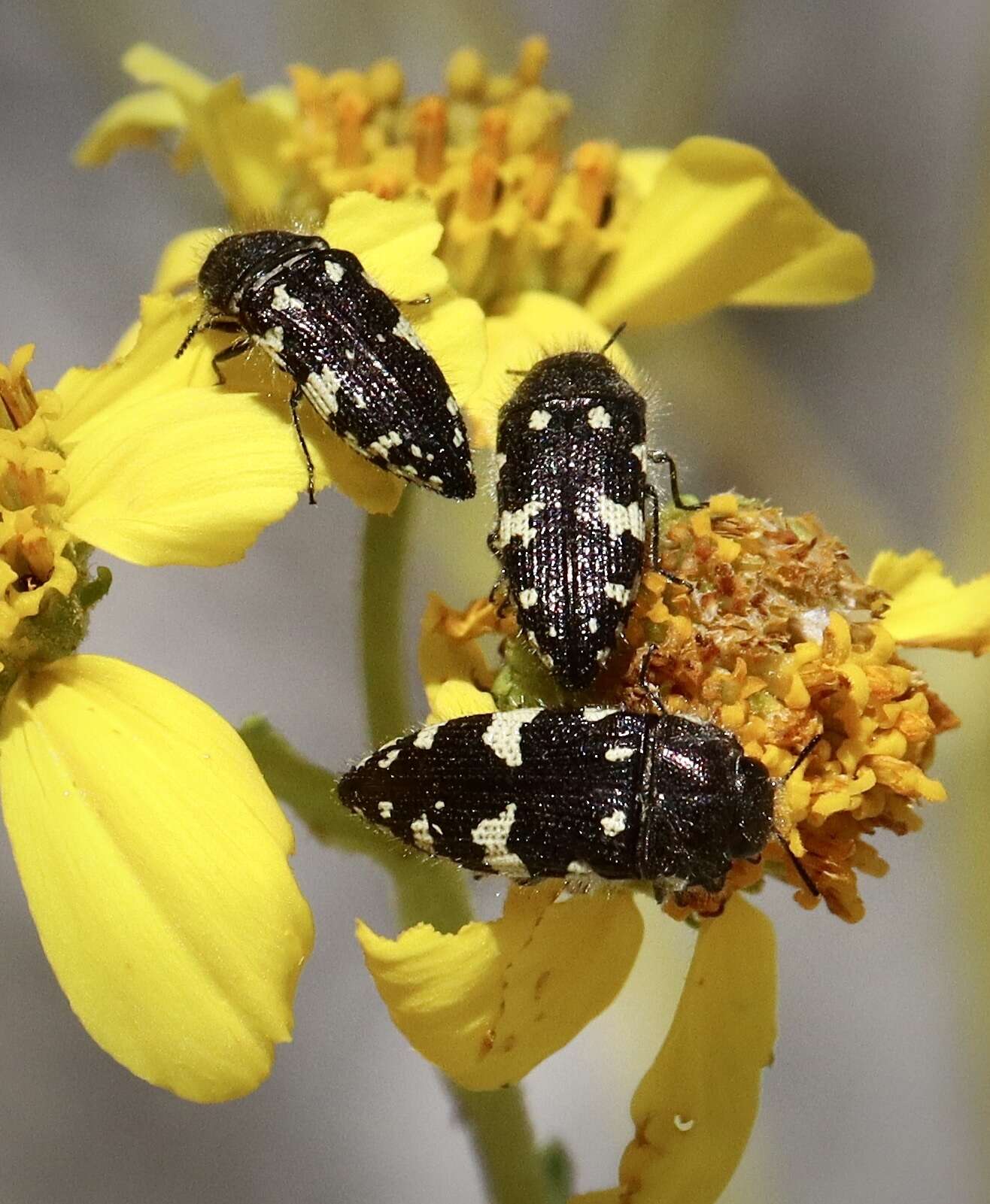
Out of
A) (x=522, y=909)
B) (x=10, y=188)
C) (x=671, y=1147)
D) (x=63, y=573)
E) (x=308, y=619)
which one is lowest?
(x=671, y=1147)

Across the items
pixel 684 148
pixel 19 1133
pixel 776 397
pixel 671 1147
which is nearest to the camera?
pixel 671 1147

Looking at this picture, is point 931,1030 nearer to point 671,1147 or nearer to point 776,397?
point 776,397

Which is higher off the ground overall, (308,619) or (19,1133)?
Result: (308,619)

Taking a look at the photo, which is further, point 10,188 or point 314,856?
point 10,188

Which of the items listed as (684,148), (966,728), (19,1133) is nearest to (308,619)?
(19,1133)

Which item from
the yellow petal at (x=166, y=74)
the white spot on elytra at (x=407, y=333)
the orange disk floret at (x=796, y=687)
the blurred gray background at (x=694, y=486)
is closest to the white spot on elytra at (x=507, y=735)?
the orange disk floret at (x=796, y=687)

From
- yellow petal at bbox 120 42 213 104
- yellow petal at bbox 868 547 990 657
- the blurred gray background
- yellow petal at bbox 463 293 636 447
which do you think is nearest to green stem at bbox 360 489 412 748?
yellow petal at bbox 463 293 636 447

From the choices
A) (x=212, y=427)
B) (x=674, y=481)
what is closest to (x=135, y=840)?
(x=212, y=427)

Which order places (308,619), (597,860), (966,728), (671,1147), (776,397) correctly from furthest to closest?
1. (776,397)
2. (308,619)
3. (966,728)
4. (671,1147)
5. (597,860)

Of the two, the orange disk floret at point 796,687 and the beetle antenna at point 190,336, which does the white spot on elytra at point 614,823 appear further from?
the beetle antenna at point 190,336
